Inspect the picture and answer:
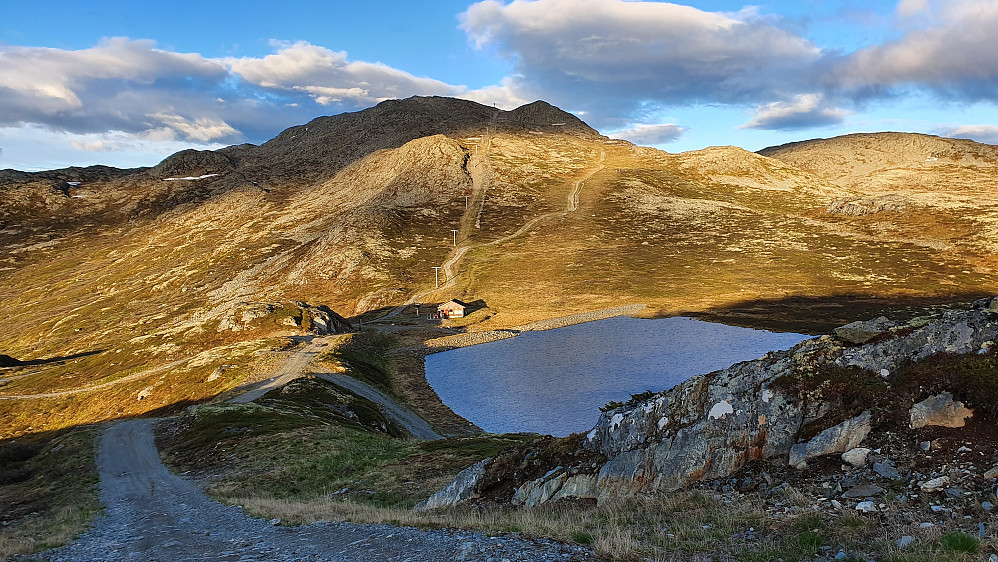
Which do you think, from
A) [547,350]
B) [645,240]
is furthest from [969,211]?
[547,350]

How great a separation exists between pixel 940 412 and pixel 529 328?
107 meters

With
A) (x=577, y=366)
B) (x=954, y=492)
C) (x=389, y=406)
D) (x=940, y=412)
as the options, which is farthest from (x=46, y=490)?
(x=577, y=366)

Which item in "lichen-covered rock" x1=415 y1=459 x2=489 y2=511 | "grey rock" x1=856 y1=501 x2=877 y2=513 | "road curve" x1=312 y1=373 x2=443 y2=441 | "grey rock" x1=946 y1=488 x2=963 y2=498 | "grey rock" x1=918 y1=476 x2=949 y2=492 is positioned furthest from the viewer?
"road curve" x1=312 y1=373 x2=443 y2=441

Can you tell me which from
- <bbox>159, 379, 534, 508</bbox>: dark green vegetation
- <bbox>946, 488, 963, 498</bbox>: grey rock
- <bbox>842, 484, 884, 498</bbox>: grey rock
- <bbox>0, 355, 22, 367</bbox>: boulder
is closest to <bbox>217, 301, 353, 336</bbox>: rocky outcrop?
<bbox>159, 379, 534, 508</bbox>: dark green vegetation

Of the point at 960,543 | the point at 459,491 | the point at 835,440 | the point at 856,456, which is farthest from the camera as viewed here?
the point at 459,491

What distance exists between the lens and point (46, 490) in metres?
43.8

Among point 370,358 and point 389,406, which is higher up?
point 370,358

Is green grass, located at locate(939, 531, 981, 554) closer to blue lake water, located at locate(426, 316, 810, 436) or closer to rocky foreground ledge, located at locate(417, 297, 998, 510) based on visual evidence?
rocky foreground ledge, located at locate(417, 297, 998, 510)

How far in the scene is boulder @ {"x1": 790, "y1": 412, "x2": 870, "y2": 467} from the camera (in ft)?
45.9

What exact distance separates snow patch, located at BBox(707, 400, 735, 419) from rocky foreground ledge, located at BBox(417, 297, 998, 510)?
0.03 meters

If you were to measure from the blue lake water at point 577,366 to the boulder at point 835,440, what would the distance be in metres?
49.0

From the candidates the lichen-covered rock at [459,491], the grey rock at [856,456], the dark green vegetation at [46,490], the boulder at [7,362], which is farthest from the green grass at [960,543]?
the boulder at [7,362]

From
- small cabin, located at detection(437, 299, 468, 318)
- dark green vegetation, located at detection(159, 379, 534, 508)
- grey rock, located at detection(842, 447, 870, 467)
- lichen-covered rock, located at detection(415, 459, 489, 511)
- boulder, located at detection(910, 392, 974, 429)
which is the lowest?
dark green vegetation, located at detection(159, 379, 534, 508)

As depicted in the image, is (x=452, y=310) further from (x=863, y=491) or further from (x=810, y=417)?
(x=863, y=491)
